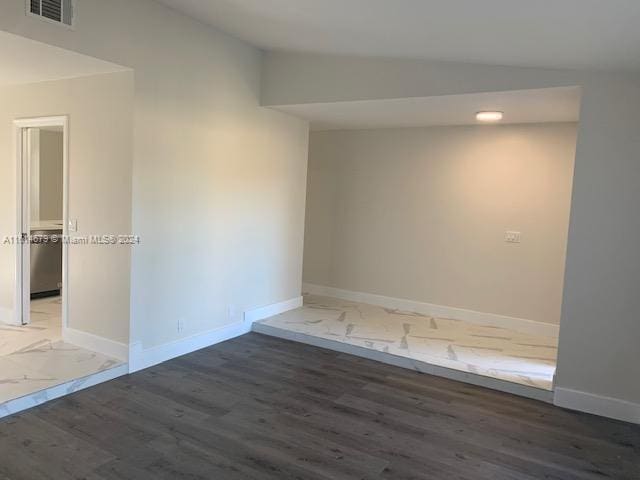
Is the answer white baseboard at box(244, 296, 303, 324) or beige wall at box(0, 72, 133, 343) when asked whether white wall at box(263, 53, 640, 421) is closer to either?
beige wall at box(0, 72, 133, 343)

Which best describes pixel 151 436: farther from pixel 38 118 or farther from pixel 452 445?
pixel 38 118

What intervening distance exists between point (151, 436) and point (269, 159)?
3.14m

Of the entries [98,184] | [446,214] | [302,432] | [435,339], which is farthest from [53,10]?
[446,214]

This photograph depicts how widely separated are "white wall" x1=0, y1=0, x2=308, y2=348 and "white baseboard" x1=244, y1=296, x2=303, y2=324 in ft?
0.27

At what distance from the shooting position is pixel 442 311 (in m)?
5.89

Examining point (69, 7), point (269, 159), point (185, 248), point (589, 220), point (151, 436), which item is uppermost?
point (69, 7)

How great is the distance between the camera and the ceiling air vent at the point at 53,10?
3.07 metres

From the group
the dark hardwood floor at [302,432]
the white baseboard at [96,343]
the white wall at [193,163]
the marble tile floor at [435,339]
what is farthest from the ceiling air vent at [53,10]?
the marble tile floor at [435,339]

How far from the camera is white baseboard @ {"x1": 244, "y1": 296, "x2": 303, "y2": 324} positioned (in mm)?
5297

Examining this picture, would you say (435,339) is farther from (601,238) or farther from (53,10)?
(53,10)

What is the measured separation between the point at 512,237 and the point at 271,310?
2843mm

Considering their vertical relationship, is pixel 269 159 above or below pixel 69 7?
below

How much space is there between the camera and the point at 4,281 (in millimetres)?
5055

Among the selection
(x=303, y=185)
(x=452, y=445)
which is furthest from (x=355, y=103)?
(x=452, y=445)
